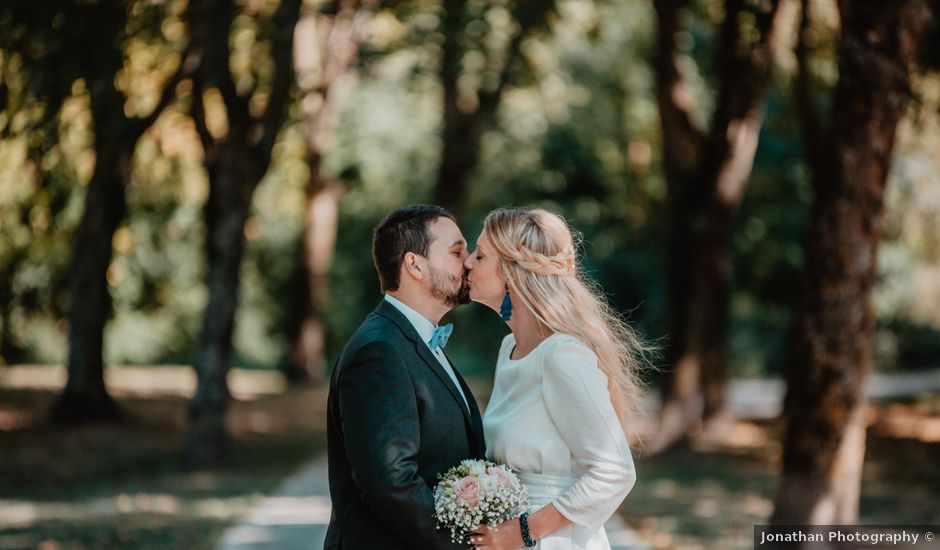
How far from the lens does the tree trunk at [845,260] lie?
8375 mm

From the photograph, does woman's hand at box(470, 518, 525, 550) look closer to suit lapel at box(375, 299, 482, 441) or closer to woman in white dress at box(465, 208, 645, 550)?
woman in white dress at box(465, 208, 645, 550)

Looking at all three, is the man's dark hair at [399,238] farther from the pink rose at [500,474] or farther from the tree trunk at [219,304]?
the tree trunk at [219,304]

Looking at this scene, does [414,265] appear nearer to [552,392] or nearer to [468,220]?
[552,392]

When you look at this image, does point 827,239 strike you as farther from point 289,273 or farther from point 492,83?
point 289,273

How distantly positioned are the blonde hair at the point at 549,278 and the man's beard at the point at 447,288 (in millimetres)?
170

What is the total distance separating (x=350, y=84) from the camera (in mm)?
28344

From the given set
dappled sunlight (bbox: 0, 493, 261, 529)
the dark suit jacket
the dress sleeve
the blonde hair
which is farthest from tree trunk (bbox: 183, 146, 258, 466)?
the dress sleeve

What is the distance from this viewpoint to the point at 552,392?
159 inches

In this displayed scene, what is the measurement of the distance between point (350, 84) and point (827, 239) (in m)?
21.0

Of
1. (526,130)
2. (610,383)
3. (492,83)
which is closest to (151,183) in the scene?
(492,83)

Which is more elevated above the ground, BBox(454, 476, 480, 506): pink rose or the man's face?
the man's face

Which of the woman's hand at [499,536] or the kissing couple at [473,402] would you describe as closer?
the kissing couple at [473,402]

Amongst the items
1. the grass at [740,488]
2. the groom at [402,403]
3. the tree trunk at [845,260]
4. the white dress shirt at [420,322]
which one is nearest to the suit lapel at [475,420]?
the groom at [402,403]

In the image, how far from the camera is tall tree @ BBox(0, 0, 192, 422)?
8.62 meters
